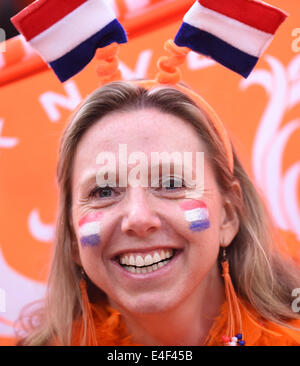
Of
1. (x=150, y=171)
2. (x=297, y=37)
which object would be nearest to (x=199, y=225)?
(x=150, y=171)

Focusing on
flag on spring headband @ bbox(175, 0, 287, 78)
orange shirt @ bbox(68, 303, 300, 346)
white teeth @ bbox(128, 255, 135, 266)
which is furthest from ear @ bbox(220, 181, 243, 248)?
flag on spring headband @ bbox(175, 0, 287, 78)

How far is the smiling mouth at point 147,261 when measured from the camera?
1.53 m

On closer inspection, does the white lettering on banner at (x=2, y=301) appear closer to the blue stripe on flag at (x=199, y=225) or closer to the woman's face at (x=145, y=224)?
the woman's face at (x=145, y=224)

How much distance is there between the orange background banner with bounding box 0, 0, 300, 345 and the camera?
2232 mm

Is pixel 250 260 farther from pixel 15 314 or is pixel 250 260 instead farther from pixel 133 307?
pixel 15 314

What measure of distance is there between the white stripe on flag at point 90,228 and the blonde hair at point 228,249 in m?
0.26

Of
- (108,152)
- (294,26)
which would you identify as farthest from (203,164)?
(294,26)

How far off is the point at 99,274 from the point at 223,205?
1.76 feet

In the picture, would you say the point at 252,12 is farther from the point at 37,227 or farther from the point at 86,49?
the point at 37,227

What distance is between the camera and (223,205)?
1.78 m

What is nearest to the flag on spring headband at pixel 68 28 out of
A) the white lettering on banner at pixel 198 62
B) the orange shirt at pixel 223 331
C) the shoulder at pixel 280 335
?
the white lettering on banner at pixel 198 62

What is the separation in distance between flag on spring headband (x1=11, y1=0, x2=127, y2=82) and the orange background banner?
2.36ft

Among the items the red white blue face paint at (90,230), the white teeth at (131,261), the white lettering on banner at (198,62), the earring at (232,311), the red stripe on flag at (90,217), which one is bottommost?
the earring at (232,311)

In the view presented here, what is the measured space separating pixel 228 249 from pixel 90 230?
0.67 metres
